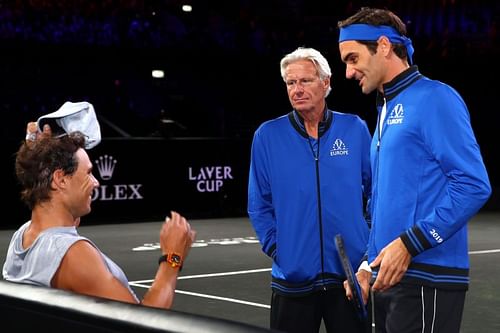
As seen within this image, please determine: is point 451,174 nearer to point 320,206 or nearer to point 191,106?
point 320,206

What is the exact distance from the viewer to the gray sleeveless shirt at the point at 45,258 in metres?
3.07

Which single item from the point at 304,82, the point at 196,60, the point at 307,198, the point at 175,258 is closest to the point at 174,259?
the point at 175,258

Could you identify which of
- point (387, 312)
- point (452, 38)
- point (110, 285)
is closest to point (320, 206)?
point (387, 312)

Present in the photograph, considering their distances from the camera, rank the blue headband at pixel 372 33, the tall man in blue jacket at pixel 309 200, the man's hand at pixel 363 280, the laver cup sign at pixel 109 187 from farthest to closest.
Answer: the laver cup sign at pixel 109 187, the tall man in blue jacket at pixel 309 200, the man's hand at pixel 363 280, the blue headband at pixel 372 33

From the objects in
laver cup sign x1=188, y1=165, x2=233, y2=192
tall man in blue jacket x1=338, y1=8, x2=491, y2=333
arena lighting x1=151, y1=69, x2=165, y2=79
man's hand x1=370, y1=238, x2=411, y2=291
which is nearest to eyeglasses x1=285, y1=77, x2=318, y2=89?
tall man in blue jacket x1=338, y1=8, x2=491, y2=333

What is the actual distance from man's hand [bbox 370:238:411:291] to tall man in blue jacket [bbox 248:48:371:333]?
4.02 ft

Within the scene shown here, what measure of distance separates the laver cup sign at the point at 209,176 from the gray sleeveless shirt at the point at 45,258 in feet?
52.2

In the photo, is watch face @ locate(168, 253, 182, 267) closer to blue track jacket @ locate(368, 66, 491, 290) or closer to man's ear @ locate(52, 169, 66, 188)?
man's ear @ locate(52, 169, 66, 188)

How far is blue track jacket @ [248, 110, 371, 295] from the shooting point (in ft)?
14.5

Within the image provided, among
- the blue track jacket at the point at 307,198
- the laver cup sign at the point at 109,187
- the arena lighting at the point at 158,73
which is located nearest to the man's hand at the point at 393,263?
the blue track jacket at the point at 307,198

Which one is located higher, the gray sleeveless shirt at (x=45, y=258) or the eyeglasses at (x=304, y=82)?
the eyeglasses at (x=304, y=82)

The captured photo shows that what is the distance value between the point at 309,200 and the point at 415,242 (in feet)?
4.31

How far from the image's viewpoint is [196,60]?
24.1 m

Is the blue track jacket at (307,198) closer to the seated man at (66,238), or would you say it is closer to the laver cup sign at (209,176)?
the seated man at (66,238)
